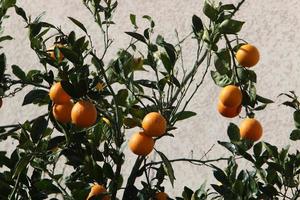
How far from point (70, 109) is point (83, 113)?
110 millimetres

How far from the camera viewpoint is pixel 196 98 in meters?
2.68

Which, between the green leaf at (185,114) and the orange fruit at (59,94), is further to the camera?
the green leaf at (185,114)

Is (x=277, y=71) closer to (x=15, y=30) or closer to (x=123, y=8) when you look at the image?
(x=123, y=8)

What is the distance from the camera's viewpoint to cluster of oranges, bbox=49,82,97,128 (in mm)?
1225

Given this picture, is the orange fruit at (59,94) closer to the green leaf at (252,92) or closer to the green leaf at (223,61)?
the green leaf at (223,61)

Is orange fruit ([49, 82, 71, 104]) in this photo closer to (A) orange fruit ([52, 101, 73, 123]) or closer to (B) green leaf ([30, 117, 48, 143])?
(A) orange fruit ([52, 101, 73, 123])

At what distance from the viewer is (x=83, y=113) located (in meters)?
1.22

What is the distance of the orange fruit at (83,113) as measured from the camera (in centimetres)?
122

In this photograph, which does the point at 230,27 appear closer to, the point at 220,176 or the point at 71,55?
the point at 71,55

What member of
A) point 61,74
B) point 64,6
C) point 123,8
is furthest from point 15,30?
point 61,74

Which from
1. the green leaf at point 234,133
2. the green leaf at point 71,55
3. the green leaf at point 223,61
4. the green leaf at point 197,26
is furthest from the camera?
the green leaf at point 234,133

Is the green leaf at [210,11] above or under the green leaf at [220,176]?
above

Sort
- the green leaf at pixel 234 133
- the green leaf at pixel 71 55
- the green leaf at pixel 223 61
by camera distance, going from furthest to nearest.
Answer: the green leaf at pixel 234 133 → the green leaf at pixel 223 61 → the green leaf at pixel 71 55

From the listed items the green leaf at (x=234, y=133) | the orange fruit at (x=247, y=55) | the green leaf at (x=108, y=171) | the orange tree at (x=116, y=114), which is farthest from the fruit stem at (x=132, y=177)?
the orange fruit at (x=247, y=55)
